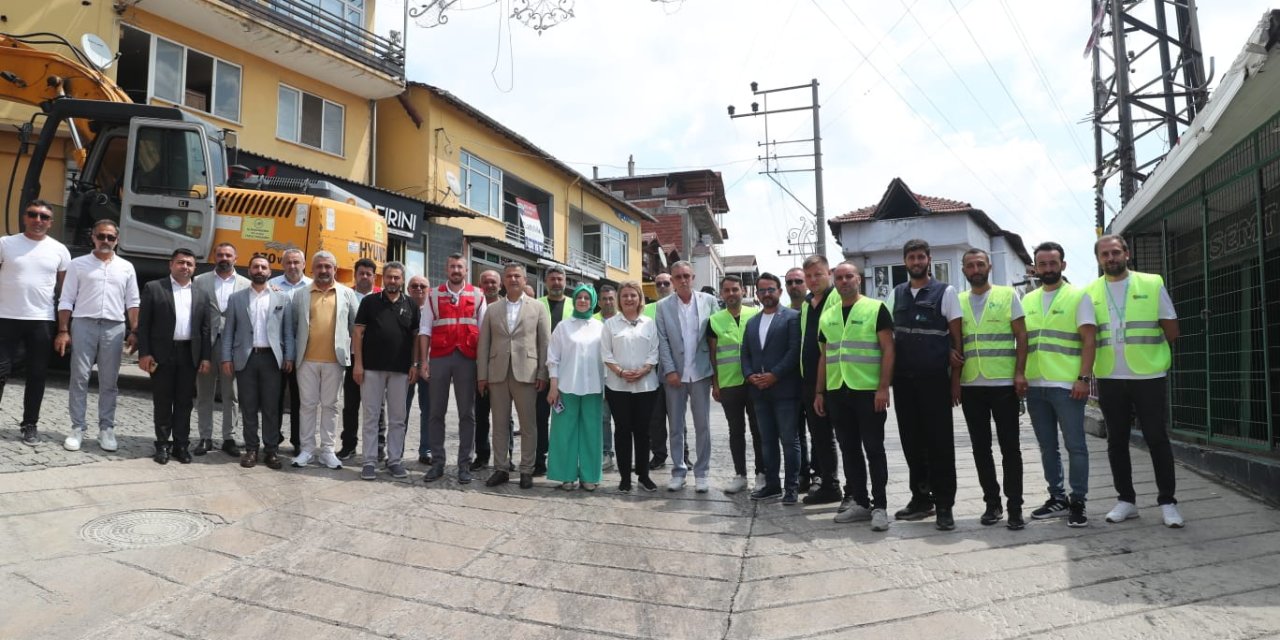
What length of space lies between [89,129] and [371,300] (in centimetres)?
608

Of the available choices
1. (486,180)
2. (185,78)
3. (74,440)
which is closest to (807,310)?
(74,440)

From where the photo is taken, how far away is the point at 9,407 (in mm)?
6871

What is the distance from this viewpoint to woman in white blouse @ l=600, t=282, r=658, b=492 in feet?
20.0

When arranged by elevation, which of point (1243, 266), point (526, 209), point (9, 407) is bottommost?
point (9, 407)

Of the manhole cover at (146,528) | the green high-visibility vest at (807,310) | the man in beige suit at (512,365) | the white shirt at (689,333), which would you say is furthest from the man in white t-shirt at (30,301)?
the green high-visibility vest at (807,310)

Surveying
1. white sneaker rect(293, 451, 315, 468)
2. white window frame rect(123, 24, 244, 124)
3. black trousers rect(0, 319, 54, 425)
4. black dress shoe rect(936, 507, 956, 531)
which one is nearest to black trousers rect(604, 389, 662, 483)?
black dress shoe rect(936, 507, 956, 531)

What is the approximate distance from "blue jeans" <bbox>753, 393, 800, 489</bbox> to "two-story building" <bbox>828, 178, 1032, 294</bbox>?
25.8 meters

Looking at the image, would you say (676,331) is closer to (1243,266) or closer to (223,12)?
(1243,266)

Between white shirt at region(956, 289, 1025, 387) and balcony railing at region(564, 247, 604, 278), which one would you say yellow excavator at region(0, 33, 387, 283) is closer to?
white shirt at region(956, 289, 1025, 387)

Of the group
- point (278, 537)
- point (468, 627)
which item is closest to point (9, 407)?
point (278, 537)

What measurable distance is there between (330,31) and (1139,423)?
1726 cm

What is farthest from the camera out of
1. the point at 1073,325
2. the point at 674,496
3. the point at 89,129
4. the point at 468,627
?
the point at 89,129

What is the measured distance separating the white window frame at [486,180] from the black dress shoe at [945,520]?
1735 cm

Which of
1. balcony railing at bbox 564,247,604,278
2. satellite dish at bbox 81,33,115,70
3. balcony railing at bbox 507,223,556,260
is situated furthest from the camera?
balcony railing at bbox 564,247,604,278
